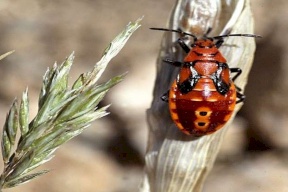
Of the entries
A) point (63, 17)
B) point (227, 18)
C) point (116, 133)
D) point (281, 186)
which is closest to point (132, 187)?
point (116, 133)

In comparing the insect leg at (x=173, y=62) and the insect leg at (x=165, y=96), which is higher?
the insect leg at (x=173, y=62)

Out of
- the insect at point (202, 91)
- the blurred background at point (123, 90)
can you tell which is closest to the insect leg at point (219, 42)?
the insect at point (202, 91)

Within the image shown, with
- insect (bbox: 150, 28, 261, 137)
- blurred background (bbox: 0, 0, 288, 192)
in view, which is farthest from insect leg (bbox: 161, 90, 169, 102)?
blurred background (bbox: 0, 0, 288, 192)

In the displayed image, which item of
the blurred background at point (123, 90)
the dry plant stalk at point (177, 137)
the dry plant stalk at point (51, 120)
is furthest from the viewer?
the blurred background at point (123, 90)

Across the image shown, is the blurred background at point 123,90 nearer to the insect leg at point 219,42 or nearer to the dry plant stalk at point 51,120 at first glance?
the insect leg at point 219,42

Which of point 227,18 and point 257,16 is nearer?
point 227,18

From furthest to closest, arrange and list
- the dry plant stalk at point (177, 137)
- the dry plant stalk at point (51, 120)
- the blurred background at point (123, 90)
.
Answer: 1. the blurred background at point (123, 90)
2. the dry plant stalk at point (177, 137)
3. the dry plant stalk at point (51, 120)

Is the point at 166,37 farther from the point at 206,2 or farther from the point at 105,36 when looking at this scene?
the point at 105,36
